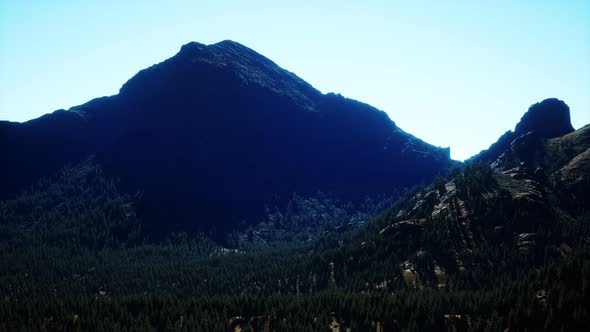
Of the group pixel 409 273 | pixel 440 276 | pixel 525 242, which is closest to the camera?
pixel 440 276

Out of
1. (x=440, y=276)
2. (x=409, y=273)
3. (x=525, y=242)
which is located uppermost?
(x=525, y=242)

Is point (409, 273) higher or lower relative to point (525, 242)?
A: lower

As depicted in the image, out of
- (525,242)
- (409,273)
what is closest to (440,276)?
(409,273)

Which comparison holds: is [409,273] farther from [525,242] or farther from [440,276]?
[525,242]

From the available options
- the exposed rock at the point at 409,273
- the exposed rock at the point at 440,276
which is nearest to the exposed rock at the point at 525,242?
the exposed rock at the point at 440,276

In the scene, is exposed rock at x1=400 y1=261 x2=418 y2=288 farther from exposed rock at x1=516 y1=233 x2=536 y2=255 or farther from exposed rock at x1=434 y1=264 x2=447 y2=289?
exposed rock at x1=516 y1=233 x2=536 y2=255

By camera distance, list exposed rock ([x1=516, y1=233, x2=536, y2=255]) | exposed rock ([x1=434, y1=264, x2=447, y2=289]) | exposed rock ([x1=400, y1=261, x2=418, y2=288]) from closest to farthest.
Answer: exposed rock ([x1=434, y1=264, x2=447, y2=289]) < exposed rock ([x1=400, y1=261, x2=418, y2=288]) < exposed rock ([x1=516, y1=233, x2=536, y2=255])

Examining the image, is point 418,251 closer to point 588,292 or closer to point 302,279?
point 302,279

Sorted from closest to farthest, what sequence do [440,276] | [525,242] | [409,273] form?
[440,276] → [409,273] → [525,242]

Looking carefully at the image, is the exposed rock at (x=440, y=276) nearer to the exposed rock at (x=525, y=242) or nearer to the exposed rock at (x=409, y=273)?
the exposed rock at (x=409, y=273)

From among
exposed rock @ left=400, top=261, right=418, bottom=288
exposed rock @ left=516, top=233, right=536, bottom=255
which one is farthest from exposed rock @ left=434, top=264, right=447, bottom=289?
exposed rock @ left=516, top=233, right=536, bottom=255

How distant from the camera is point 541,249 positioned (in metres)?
180

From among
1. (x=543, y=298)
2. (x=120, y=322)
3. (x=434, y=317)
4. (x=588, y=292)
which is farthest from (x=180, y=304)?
(x=588, y=292)

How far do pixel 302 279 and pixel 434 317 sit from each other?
281 feet
